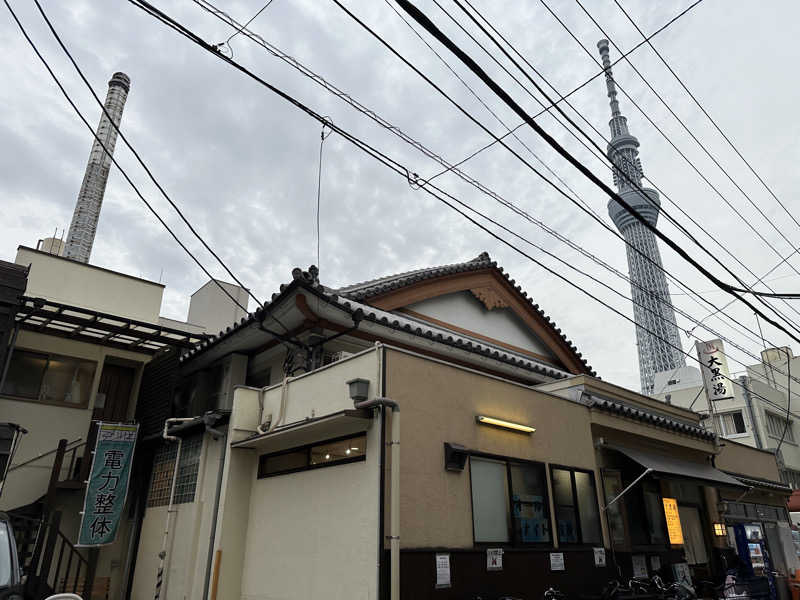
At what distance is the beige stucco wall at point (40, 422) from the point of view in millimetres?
12359

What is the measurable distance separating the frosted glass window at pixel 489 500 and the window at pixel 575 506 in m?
1.37

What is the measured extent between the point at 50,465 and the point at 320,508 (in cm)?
894

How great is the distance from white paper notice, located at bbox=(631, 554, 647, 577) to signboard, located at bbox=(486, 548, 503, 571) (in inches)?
169

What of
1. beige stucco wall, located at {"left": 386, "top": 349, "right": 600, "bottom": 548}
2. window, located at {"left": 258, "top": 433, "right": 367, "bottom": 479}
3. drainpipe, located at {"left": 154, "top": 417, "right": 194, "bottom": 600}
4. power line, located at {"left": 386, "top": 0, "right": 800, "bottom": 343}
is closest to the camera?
power line, located at {"left": 386, "top": 0, "right": 800, "bottom": 343}

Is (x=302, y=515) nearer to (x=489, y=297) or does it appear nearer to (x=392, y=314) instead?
(x=392, y=314)

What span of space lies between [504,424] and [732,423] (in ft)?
94.6

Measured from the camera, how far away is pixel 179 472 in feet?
36.1

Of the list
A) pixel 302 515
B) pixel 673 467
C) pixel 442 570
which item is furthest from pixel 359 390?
pixel 673 467

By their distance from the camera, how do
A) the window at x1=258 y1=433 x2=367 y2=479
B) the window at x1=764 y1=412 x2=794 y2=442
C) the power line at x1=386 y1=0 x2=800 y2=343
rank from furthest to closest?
the window at x1=764 y1=412 x2=794 y2=442, the window at x1=258 y1=433 x2=367 y2=479, the power line at x1=386 y1=0 x2=800 y2=343

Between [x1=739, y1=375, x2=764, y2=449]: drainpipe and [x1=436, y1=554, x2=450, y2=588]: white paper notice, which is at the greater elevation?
[x1=739, y1=375, x2=764, y2=449]: drainpipe

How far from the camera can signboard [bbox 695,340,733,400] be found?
17.4 m

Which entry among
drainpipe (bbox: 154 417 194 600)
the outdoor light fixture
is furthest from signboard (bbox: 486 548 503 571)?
drainpipe (bbox: 154 417 194 600)

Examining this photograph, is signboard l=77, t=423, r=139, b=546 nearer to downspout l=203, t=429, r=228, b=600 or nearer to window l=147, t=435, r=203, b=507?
window l=147, t=435, r=203, b=507

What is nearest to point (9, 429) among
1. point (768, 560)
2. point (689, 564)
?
point (689, 564)
